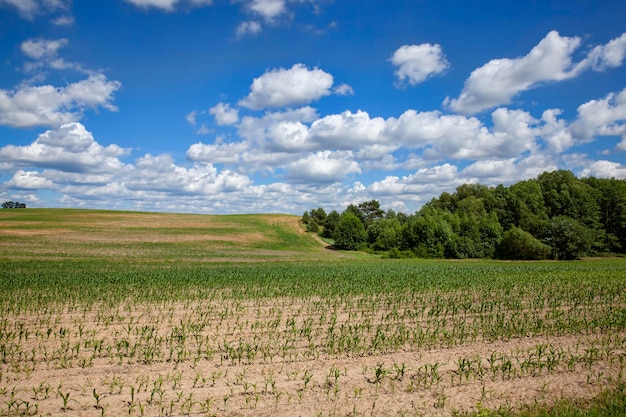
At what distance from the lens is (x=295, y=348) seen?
1148 cm

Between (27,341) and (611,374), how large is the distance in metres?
15.7

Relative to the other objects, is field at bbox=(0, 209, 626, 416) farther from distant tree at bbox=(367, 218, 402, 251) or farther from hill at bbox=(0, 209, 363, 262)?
distant tree at bbox=(367, 218, 402, 251)

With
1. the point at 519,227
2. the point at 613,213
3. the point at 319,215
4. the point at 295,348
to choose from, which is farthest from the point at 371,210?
the point at 295,348

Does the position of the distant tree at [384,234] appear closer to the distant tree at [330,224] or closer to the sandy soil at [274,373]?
the distant tree at [330,224]

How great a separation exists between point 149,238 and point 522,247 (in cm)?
6119

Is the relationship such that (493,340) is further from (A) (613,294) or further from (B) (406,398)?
(A) (613,294)

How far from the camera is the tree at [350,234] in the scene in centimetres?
7962

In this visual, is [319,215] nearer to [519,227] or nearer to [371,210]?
[371,210]

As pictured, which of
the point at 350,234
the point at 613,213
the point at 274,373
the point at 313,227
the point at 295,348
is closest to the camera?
the point at 274,373

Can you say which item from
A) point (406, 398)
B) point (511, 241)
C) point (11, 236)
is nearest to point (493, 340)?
point (406, 398)

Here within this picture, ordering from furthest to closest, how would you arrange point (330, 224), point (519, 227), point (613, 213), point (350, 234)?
point (330, 224) → point (350, 234) → point (519, 227) → point (613, 213)

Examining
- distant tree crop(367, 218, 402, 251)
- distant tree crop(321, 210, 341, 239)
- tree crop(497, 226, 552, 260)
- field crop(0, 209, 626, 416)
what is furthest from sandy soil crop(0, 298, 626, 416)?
distant tree crop(321, 210, 341, 239)

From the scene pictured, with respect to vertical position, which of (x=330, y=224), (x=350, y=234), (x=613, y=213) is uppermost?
(x=613, y=213)

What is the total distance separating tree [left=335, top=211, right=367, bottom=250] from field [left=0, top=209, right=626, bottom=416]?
177 ft
